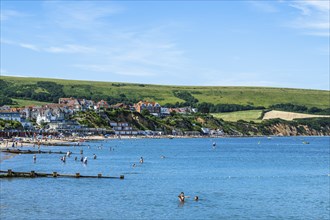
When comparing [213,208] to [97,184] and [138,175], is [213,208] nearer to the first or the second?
[97,184]

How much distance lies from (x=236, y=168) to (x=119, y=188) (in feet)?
127

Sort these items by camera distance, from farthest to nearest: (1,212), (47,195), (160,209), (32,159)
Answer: (32,159), (47,195), (160,209), (1,212)

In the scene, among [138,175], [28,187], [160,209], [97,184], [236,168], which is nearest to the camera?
[160,209]

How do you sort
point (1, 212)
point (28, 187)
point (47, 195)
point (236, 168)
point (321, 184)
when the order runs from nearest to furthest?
point (1, 212)
point (47, 195)
point (28, 187)
point (321, 184)
point (236, 168)

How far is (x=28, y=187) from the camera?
2517 inches

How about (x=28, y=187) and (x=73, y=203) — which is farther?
(x=28, y=187)

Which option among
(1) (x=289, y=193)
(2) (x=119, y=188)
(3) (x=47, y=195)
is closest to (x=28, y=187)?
(3) (x=47, y=195)

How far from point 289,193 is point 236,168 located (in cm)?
3493

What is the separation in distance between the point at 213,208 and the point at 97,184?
19342 millimetres

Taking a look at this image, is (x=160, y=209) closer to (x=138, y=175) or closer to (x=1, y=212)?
(x=1, y=212)

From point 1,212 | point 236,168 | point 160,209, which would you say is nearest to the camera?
point 1,212

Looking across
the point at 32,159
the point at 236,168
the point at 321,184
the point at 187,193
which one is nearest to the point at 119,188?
the point at 187,193

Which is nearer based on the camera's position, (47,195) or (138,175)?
(47,195)

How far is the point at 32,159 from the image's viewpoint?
108250 mm
